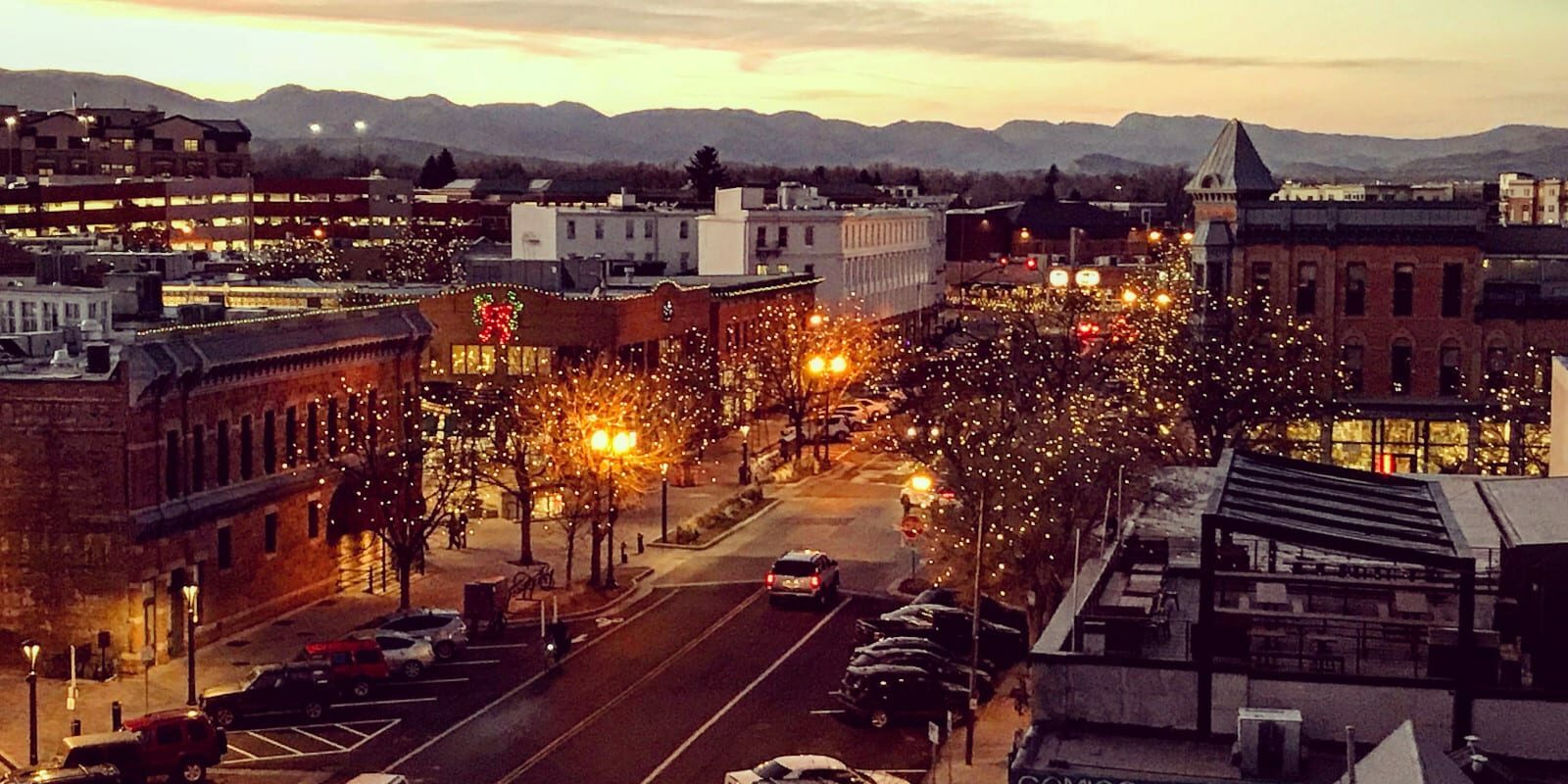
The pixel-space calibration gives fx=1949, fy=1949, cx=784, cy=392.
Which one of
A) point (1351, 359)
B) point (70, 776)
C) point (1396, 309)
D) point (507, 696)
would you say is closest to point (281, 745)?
point (507, 696)

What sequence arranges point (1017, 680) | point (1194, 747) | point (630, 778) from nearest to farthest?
point (1194, 747)
point (630, 778)
point (1017, 680)

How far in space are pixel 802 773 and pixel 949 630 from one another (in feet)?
41.0

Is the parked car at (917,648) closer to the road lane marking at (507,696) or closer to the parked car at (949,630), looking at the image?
the parked car at (949,630)

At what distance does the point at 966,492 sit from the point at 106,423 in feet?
65.2

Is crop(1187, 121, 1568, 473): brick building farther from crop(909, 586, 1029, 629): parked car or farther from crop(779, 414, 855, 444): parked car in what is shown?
crop(909, 586, 1029, 629): parked car

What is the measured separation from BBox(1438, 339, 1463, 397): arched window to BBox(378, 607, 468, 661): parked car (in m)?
38.9

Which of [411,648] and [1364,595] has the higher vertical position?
[1364,595]

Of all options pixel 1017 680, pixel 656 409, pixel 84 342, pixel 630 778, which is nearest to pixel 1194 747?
pixel 630 778

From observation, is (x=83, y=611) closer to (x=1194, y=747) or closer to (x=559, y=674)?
(x=559, y=674)

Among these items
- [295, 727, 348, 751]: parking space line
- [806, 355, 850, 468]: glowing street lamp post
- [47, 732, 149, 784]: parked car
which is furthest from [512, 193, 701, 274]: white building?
[47, 732, 149, 784]: parked car

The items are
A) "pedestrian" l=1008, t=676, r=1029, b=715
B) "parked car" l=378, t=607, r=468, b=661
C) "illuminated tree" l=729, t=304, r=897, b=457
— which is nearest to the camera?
"pedestrian" l=1008, t=676, r=1029, b=715

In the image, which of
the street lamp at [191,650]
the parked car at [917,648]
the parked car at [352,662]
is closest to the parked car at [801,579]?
the parked car at [917,648]

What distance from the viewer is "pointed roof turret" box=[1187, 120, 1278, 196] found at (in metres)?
94.7

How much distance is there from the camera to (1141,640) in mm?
26094
